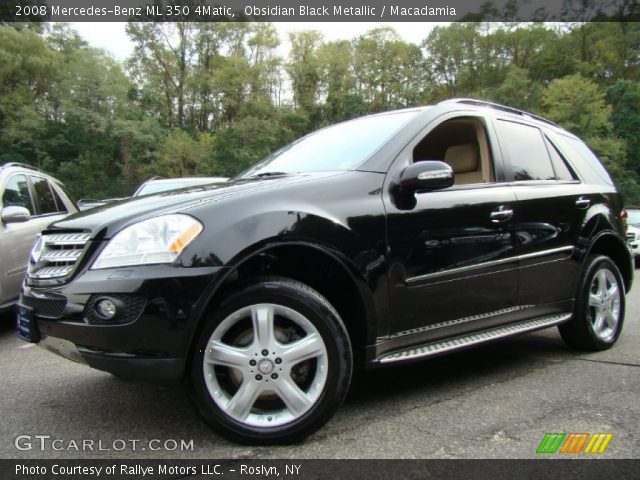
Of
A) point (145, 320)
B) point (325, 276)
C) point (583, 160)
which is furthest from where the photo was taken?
point (583, 160)

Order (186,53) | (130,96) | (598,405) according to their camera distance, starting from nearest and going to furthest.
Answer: (598,405), (130,96), (186,53)

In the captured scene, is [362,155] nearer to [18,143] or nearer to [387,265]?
[387,265]

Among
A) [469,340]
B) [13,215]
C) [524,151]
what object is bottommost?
[469,340]

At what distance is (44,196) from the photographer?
5.84 m

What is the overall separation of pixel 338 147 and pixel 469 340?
137 cm

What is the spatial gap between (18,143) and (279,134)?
18390 mm

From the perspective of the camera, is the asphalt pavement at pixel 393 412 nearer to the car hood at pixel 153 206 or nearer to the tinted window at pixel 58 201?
the car hood at pixel 153 206

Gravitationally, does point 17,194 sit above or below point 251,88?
below

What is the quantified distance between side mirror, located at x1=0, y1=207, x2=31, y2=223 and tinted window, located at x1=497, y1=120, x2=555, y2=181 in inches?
162

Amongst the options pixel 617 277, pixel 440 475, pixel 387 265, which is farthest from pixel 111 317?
pixel 617 277

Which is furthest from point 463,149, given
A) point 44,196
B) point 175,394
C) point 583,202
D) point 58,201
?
point 58,201

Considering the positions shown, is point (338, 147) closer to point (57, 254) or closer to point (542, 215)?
point (542, 215)

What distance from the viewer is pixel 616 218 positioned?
13.6ft

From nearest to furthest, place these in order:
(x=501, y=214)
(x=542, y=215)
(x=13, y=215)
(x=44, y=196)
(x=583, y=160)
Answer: (x=501, y=214)
(x=542, y=215)
(x=583, y=160)
(x=13, y=215)
(x=44, y=196)
